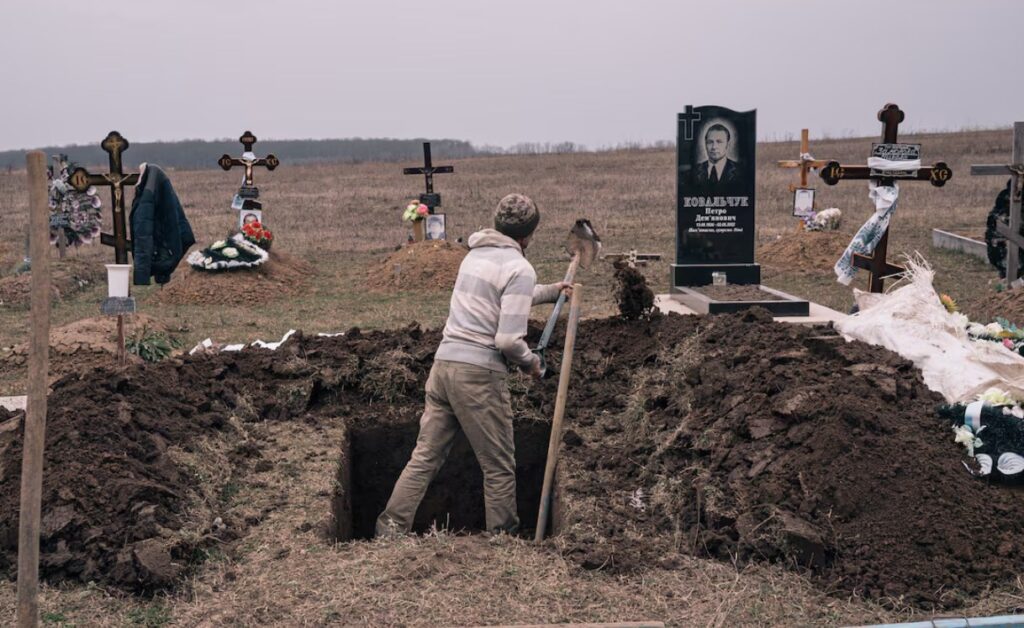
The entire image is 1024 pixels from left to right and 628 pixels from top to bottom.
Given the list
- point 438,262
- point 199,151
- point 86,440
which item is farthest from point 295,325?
point 199,151

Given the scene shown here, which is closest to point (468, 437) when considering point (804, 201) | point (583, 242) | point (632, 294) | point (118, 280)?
point (583, 242)

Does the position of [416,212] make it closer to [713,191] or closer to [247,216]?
[247,216]

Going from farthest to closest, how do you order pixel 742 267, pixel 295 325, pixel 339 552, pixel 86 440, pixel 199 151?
pixel 199 151
pixel 295 325
pixel 742 267
pixel 86 440
pixel 339 552

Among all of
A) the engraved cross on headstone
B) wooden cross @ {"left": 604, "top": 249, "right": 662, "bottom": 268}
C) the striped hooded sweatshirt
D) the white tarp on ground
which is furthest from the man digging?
the engraved cross on headstone

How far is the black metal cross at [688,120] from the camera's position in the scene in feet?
38.9

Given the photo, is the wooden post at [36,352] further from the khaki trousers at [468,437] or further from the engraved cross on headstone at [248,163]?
the engraved cross on headstone at [248,163]

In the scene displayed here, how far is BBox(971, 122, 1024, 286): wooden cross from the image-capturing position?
11.7 m

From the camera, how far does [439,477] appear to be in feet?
24.8

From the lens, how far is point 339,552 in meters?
5.07

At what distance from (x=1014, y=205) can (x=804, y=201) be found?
678 cm

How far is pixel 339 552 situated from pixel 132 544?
99 cm

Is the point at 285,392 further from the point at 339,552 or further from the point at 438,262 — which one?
the point at 438,262

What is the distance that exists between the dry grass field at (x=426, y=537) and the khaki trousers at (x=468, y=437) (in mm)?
531

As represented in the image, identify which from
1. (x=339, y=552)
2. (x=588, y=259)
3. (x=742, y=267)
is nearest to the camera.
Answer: (x=339, y=552)
